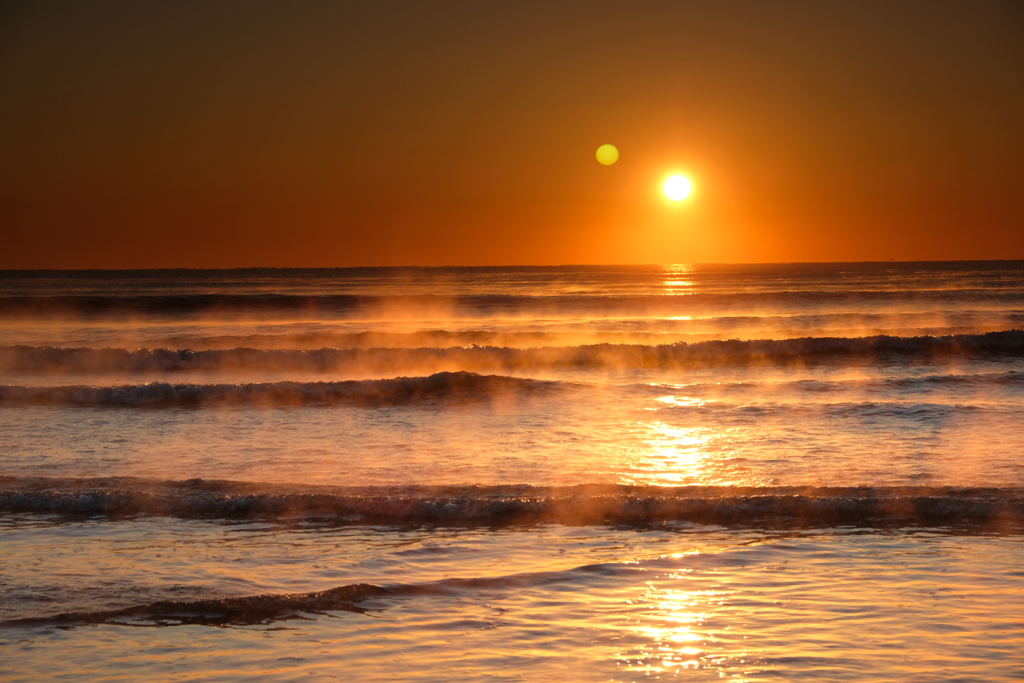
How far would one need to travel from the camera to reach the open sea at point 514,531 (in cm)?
556

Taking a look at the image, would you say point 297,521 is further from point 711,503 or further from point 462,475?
point 711,503

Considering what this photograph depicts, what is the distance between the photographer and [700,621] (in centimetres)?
600

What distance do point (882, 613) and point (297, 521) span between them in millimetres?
5099

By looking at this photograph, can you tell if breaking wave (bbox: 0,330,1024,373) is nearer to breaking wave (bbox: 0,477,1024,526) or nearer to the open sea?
the open sea

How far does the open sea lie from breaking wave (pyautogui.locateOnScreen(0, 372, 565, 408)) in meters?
0.08

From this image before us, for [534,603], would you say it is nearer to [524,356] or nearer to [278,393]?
[278,393]

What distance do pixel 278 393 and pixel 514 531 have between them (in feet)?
38.4

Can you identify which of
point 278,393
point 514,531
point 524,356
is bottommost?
point 514,531

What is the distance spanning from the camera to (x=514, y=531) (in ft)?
27.8

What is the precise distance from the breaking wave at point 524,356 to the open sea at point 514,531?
5721 millimetres

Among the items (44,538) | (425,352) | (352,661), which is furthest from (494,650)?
(425,352)

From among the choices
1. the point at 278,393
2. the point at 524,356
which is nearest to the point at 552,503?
the point at 278,393

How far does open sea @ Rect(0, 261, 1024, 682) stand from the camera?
219 inches

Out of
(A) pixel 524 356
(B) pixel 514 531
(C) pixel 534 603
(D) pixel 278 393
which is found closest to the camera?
(C) pixel 534 603
